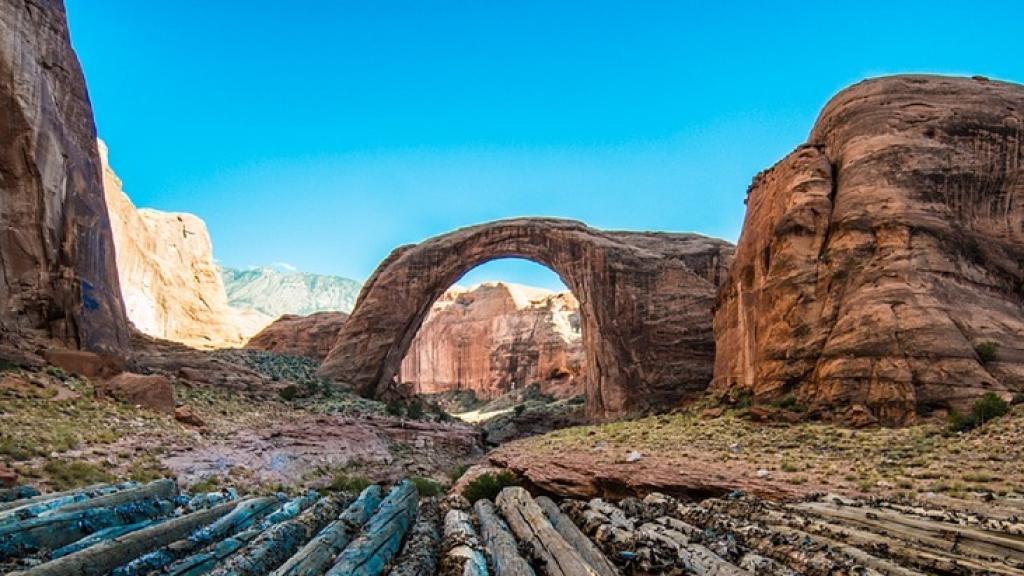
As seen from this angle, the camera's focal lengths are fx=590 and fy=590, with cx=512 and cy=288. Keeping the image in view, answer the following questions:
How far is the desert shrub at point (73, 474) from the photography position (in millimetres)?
9375

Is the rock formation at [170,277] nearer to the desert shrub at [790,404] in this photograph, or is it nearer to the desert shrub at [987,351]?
the desert shrub at [790,404]

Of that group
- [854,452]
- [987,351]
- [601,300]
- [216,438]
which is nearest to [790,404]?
[987,351]

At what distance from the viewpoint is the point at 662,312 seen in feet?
98.9

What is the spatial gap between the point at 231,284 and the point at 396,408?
17892 cm

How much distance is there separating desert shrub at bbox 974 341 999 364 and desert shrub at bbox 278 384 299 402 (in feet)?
79.0

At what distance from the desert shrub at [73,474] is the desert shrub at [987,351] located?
64.2 ft

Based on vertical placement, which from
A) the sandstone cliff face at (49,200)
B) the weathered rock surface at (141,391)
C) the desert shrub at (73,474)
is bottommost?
the desert shrub at (73,474)

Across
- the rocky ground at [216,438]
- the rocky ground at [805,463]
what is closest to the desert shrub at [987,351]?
the rocky ground at [805,463]

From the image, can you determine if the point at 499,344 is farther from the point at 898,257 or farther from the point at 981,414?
the point at 981,414

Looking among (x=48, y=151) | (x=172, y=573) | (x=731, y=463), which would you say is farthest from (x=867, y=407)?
(x=48, y=151)

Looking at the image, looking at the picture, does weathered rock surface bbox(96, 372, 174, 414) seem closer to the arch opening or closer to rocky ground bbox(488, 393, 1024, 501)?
rocky ground bbox(488, 393, 1024, 501)

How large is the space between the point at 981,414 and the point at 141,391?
20595mm

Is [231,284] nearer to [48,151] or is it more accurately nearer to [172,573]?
[48,151]

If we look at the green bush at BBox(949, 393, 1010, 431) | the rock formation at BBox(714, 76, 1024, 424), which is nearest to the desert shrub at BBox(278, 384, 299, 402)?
the rock formation at BBox(714, 76, 1024, 424)
